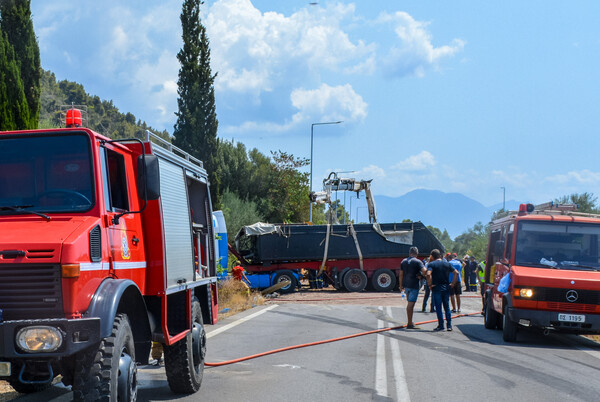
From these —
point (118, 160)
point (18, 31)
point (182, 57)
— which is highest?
point (182, 57)

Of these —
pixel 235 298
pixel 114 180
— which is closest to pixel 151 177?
pixel 114 180

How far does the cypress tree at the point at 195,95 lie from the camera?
115 feet

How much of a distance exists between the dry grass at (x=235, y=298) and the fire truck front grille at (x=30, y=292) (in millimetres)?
13807

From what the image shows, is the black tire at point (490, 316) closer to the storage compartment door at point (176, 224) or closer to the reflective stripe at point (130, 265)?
the storage compartment door at point (176, 224)

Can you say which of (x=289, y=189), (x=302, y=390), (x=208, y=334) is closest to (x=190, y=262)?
(x=302, y=390)

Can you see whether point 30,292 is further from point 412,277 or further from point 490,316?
point 490,316

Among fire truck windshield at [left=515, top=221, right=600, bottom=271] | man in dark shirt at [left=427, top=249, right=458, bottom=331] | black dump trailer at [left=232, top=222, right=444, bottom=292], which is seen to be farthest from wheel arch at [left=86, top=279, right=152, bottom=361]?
black dump trailer at [left=232, top=222, right=444, bottom=292]

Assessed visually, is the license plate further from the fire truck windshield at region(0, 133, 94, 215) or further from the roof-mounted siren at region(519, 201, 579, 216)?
the fire truck windshield at region(0, 133, 94, 215)

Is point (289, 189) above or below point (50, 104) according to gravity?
below

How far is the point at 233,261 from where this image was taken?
28.5 m

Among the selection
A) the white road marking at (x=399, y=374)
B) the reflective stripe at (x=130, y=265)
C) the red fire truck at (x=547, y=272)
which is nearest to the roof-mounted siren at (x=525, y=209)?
the red fire truck at (x=547, y=272)

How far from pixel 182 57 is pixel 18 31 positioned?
55.5 ft

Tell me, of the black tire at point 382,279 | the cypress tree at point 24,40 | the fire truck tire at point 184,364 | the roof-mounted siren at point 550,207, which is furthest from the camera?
the black tire at point 382,279

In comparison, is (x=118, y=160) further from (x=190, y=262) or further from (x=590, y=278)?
(x=590, y=278)
